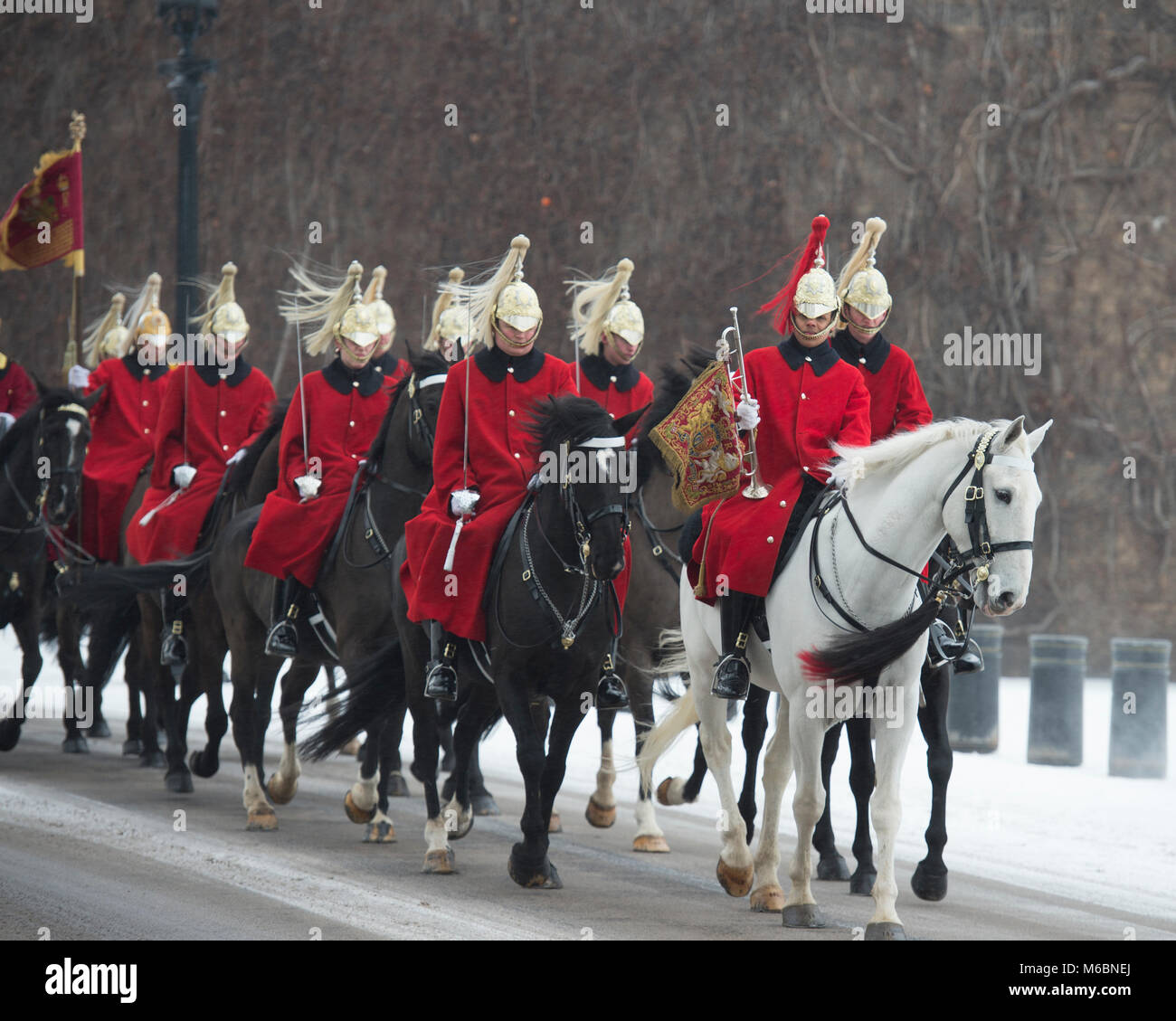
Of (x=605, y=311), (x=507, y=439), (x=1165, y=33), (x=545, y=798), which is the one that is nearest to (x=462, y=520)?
(x=507, y=439)

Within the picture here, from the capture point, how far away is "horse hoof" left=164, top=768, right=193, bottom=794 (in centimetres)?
1143

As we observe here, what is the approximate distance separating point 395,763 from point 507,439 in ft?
10.7

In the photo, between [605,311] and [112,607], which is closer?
[605,311]

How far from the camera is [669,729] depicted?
9.04 meters

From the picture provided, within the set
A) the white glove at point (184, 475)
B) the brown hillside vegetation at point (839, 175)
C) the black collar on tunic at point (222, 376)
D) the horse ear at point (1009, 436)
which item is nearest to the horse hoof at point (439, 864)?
the horse ear at point (1009, 436)

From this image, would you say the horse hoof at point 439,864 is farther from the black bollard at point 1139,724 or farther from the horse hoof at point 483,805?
the black bollard at point 1139,724

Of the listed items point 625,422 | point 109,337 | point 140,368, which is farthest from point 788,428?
point 109,337

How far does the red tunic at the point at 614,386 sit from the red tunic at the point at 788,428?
2715 mm

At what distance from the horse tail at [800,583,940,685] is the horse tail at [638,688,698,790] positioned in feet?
5.55

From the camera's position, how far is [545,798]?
8.51 meters

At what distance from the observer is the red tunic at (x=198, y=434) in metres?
12.0

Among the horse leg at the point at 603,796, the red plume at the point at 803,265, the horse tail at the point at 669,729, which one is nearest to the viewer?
the red plume at the point at 803,265

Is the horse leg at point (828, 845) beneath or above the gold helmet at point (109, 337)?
beneath

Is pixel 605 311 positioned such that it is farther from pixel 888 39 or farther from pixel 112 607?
pixel 888 39
